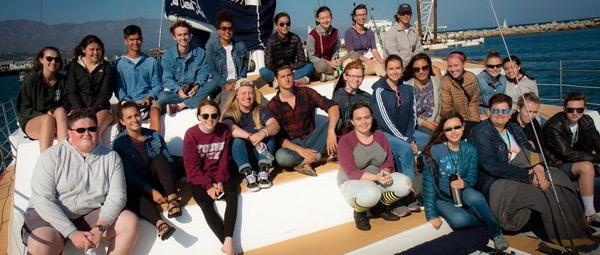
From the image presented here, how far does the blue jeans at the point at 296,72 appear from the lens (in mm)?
5594

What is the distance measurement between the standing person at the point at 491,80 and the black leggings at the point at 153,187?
12.3ft

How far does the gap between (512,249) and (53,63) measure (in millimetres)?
4684

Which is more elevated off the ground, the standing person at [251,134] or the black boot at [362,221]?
the standing person at [251,134]

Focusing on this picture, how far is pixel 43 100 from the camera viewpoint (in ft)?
13.6

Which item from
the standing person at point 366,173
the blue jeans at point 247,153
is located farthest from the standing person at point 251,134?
the standing person at point 366,173

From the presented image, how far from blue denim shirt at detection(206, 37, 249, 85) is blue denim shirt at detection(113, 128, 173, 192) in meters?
1.65

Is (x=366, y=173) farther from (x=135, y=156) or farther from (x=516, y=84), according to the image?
(x=516, y=84)

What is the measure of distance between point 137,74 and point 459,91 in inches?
150

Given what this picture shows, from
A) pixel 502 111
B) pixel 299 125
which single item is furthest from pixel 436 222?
pixel 299 125

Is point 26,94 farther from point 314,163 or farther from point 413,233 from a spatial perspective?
point 413,233

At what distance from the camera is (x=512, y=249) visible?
10.6 ft

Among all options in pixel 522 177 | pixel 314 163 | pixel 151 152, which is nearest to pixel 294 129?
pixel 314 163

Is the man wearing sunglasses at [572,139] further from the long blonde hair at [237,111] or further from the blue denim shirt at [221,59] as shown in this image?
the blue denim shirt at [221,59]

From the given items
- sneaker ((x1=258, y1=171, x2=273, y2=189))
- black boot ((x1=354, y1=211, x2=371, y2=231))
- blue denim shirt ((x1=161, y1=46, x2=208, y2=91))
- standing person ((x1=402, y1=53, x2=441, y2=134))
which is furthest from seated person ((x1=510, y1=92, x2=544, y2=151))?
blue denim shirt ((x1=161, y1=46, x2=208, y2=91))
